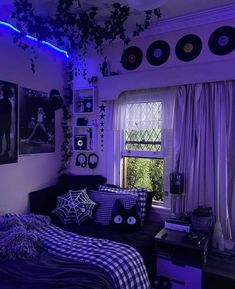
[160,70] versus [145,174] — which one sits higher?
[160,70]

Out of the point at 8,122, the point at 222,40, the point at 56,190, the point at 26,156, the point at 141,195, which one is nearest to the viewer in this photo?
the point at 222,40

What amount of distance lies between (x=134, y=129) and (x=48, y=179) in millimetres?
1233

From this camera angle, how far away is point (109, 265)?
1604 mm

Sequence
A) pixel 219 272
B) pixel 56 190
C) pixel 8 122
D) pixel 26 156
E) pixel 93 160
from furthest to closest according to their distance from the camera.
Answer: pixel 93 160 → pixel 56 190 → pixel 26 156 → pixel 8 122 → pixel 219 272

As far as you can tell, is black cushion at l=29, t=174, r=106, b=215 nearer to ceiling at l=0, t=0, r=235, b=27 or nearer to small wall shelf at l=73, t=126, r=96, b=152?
small wall shelf at l=73, t=126, r=96, b=152

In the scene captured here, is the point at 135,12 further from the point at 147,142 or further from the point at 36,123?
the point at 36,123

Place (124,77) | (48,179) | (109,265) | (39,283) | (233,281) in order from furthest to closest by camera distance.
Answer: (48,179), (124,77), (233,281), (109,265), (39,283)

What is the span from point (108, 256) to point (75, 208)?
95cm

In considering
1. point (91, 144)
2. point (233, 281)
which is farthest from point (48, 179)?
point (233, 281)

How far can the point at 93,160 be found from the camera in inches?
124

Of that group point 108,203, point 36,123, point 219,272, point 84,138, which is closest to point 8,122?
point 36,123

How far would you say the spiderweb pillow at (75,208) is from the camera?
252cm

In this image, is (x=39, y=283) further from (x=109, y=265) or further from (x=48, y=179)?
(x=48, y=179)

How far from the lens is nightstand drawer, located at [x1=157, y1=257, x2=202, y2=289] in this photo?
81.0 inches
